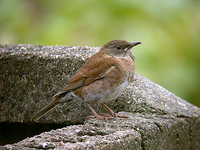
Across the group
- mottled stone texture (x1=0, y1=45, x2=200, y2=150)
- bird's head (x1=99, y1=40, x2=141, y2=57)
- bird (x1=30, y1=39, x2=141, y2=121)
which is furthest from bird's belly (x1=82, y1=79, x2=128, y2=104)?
bird's head (x1=99, y1=40, x2=141, y2=57)

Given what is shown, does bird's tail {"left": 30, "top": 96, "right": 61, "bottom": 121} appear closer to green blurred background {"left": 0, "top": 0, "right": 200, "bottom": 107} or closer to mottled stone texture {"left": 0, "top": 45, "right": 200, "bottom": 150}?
mottled stone texture {"left": 0, "top": 45, "right": 200, "bottom": 150}

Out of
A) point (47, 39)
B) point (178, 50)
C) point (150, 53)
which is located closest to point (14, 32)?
point (47, 39)

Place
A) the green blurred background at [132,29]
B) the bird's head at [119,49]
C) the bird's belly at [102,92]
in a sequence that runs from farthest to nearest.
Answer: the green blurred background at [132,29], the bird's head at [119,49], the bird's belly at [102,92]

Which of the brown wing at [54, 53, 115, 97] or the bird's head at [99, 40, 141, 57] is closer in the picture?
the brown wing at [54, 53, 115, 97]

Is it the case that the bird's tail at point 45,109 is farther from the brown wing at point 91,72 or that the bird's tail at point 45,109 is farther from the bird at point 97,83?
the brown wing at point 91,72

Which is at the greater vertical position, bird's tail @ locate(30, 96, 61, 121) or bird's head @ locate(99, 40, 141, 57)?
bird's head @ locate(99, 40, 141, 57)

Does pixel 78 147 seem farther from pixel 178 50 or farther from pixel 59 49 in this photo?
pixel 178 50

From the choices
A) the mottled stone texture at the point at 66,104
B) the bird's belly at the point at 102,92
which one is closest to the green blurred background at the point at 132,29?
the mottled stone texture at the point at 66,104
